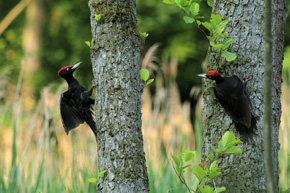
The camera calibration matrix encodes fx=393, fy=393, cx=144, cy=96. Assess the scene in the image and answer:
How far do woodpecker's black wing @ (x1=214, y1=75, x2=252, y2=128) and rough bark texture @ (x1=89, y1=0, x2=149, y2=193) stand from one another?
47 cm

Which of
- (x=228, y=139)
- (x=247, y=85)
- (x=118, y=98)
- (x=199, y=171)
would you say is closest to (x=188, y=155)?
(x=199, y=171)

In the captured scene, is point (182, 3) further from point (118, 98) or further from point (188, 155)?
point (188, 155)

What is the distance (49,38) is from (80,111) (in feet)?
28.2

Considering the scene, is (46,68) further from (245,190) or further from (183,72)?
(245,190)

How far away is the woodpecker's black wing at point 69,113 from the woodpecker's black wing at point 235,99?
1273 mm

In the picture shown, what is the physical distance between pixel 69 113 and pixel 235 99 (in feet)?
4.85

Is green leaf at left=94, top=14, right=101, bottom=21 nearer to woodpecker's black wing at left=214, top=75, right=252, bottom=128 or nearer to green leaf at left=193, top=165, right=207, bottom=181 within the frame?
woodpecker's black wing at left=214, top=75, right=252, bottom=128

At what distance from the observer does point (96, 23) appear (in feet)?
6.55

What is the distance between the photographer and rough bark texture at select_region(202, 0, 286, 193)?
2.16m

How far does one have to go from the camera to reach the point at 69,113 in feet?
10.2

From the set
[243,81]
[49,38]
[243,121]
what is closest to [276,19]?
[243,81]

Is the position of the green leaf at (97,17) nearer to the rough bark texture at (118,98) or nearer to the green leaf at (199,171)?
the rough bark texture at (118,98)

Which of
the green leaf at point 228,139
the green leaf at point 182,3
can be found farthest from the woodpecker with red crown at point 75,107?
the green leaf at point 228,139

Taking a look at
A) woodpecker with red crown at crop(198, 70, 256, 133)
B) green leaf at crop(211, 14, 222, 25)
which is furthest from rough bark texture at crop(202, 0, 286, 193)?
green leaf at crop(211, 14, 222, 25)
